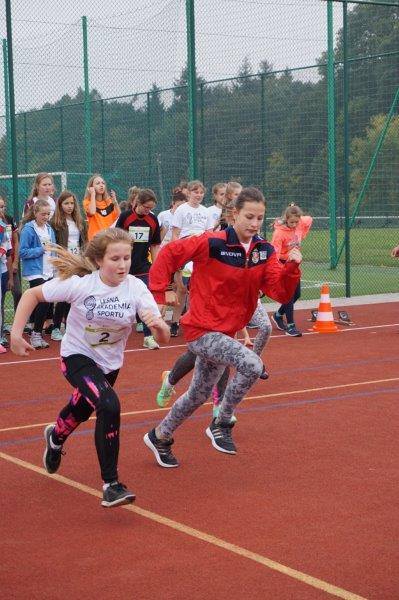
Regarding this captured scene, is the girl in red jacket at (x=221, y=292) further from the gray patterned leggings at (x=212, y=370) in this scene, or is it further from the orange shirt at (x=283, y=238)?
the orange shirt at (x=283, y=238)

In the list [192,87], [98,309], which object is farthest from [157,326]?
[192,87]

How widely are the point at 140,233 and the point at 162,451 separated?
6.02 m

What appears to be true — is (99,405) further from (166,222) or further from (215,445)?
(166,222)

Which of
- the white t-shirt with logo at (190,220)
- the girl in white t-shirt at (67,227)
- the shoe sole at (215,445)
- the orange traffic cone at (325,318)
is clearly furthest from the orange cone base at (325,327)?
the shoe sole at (215,445)

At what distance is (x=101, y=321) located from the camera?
5883 mm

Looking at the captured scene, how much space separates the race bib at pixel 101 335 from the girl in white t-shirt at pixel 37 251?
6.25m

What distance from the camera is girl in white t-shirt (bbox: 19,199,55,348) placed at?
12.1 meters

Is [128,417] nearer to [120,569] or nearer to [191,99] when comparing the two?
[120,569]

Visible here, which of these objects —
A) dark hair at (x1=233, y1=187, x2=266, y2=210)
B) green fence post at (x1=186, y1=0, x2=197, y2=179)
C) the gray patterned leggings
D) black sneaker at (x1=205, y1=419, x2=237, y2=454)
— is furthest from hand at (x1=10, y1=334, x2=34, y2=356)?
green fence post at (x1=186, y1=0, x2=197, y2=179)

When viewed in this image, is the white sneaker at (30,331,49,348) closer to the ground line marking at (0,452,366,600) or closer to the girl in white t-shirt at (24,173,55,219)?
Answer: the girl in white t-shirt at (24,173,55,219)

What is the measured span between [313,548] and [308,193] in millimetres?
19852

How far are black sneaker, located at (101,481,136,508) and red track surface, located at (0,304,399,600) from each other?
0.35 feet

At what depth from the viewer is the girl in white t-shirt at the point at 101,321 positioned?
18.5ft

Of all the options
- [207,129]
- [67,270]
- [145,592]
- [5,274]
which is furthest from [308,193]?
[145,592]
